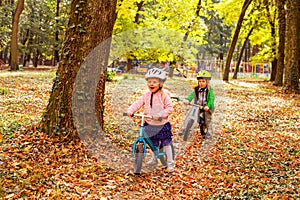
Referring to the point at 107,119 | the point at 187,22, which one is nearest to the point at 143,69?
the point at 187,22

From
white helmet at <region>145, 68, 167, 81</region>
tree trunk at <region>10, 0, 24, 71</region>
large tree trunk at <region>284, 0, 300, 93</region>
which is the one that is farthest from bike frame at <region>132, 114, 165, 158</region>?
tree trunk at <region>10, 0, 24, 71</region>

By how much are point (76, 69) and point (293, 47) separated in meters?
14.3

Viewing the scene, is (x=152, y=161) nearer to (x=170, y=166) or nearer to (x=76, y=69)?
(x=170, y=166)

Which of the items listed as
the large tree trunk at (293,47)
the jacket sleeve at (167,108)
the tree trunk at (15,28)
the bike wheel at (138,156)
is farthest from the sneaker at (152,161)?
the tree trunk at (15,28)

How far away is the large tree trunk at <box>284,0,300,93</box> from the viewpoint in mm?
18172

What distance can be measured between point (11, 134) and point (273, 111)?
31.9 feet

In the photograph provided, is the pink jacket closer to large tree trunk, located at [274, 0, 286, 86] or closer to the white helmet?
the white helmet

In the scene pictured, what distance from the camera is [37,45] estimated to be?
1631 inches

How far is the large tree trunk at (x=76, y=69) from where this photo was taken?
Result: 6961mm

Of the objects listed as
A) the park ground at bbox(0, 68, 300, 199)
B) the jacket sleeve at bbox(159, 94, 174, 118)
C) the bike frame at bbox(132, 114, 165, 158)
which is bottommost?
the park ground at bbox(0, 68, 300, 199)

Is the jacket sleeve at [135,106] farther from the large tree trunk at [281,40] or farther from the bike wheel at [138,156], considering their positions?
the large tree trunk at [281,40]

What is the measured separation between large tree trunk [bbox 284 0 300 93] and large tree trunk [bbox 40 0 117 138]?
13628 mm

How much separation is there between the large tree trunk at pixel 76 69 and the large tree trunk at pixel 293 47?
13628mm

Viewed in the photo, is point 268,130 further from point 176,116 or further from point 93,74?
point 93,74
